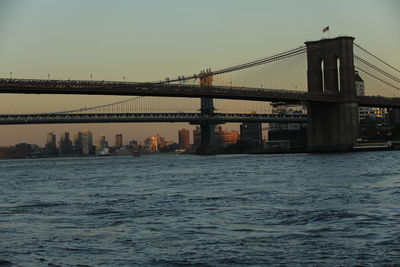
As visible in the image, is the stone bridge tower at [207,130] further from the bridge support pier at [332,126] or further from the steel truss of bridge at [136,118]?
the bridge support pier at [332,126]

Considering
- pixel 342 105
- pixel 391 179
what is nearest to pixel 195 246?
pixel 391 179

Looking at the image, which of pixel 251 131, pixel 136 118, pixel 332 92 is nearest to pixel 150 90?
pixel 332 92

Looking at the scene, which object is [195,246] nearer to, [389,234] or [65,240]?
[65,240]

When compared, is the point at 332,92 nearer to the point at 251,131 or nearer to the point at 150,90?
the point at 150,90

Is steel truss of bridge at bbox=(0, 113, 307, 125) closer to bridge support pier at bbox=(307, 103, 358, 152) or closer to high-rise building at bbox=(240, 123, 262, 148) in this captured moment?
bridge support pier at bbox=(307, 103, 358, 152)

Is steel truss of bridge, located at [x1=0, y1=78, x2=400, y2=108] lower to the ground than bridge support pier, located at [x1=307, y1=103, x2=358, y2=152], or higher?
higher

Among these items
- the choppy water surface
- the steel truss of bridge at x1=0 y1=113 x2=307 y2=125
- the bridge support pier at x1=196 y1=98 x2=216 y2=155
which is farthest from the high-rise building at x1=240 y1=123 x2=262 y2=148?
the choppy water surface
